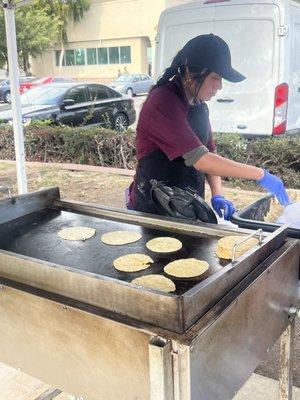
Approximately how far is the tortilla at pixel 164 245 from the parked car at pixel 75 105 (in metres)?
6.53

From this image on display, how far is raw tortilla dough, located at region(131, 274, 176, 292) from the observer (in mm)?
1353

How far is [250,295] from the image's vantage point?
134 centimetres

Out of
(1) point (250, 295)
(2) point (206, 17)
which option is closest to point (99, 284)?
(1) point (250, 295)

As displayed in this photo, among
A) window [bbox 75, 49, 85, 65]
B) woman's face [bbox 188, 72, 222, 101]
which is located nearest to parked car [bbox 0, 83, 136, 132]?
woman's face [bbox 188, 72, 222, 101]

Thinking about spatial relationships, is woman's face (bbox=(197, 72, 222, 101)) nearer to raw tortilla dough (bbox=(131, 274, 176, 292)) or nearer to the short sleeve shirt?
the short sleeve shirt

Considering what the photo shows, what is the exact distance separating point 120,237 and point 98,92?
7.98 m

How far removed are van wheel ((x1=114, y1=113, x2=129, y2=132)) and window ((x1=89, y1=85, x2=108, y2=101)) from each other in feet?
1.61

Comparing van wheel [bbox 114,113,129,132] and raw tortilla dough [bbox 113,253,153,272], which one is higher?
raw tortilla dough [bbox 113,253,153,272]

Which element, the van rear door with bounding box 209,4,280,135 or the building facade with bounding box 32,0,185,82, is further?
the building facade with bounding box 32,0,185,82

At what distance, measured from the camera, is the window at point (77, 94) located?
8.61 metres

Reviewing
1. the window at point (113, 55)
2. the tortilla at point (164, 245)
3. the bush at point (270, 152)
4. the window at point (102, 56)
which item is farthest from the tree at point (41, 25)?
the tortilla at point (164, 245)

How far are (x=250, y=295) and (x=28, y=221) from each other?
102 cm

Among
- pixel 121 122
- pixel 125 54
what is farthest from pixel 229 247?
pixel 125 54

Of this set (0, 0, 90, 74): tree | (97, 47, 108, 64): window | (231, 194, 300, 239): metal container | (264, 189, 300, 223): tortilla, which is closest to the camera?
(231, 194, 300, 239): metal container
